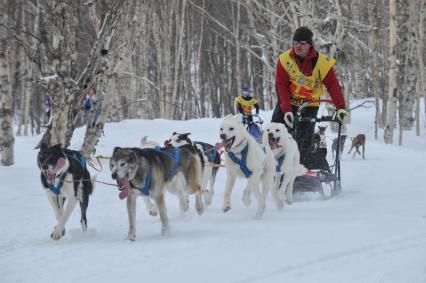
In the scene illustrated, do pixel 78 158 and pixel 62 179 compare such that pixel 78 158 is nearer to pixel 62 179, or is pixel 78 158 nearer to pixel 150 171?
pixel 62 179

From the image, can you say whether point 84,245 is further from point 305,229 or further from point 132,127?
point 132,127

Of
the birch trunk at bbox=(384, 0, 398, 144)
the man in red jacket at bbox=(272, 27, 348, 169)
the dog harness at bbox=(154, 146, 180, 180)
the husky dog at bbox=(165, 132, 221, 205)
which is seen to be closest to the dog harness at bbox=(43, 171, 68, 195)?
the dog harness at bbox=(154, 146, 180, 180)

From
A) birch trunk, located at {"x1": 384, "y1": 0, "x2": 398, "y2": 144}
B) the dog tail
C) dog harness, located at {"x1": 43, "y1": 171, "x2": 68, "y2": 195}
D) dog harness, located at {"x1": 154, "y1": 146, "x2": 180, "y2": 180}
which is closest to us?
dog harness, located at {"x1": 43, "y1": 171, "x2": 68, "y2": 195}

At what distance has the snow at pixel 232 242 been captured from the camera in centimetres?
305

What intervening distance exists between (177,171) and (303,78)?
1621 mm

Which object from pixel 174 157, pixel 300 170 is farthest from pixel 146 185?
pixel 300 170

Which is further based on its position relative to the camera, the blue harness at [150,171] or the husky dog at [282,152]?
the husky dog at [282,152]

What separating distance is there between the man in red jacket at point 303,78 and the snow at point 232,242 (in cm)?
97

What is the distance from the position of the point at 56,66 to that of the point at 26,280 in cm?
456

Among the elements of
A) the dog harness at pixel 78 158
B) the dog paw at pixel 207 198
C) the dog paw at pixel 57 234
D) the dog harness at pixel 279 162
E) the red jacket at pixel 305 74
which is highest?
the red jacket at pixel 305 74

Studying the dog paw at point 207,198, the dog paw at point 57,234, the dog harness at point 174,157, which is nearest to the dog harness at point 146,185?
the dog harness at point 174,157

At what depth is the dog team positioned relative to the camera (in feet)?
14.0

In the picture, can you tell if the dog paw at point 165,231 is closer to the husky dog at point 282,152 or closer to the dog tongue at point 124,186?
the dog tongue at point 124,186

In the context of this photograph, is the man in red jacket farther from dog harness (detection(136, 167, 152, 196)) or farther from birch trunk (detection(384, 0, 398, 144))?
birch trunk (detection(384, 0, 398, 144))
